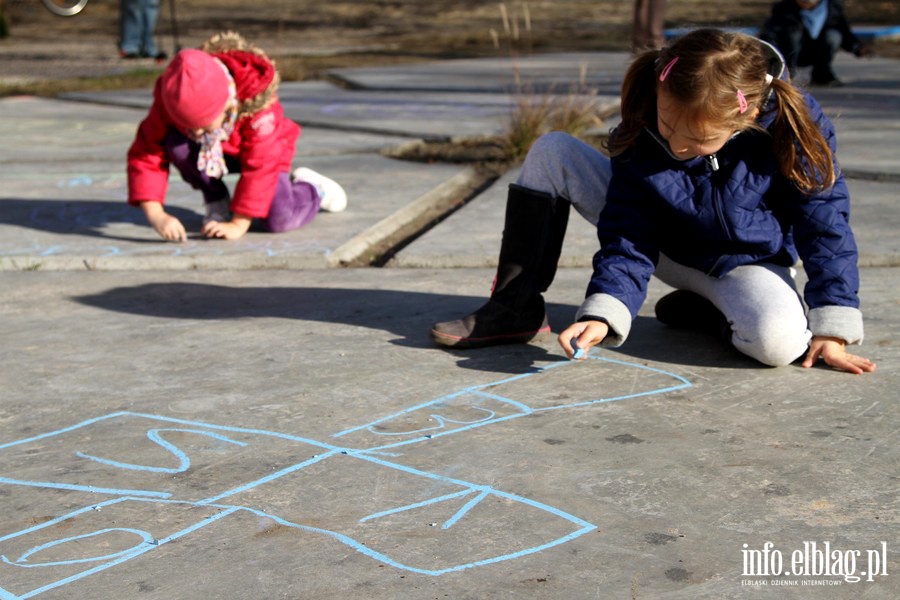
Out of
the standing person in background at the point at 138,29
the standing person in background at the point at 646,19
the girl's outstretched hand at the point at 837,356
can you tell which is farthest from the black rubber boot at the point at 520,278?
the standing person in background at the point at 138,29

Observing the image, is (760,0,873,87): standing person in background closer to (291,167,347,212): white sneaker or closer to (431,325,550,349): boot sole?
(291,167,347,212): white sneaker

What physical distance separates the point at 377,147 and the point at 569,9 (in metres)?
11.8

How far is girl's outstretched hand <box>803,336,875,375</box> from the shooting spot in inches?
108

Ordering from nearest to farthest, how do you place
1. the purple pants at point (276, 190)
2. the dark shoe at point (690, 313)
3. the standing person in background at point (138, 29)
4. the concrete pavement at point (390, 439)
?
the concrete pavement at point (390, 439)
the dark shoe at point (690, 313)
the purple pants at point (276, 190)
the standing person in background at point (138, 29)

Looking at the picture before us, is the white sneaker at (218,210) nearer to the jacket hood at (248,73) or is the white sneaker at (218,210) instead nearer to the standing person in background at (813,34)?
the jacket hood at (248,73)

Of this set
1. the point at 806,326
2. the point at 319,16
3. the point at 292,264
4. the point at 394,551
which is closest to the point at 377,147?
the point at 292,264

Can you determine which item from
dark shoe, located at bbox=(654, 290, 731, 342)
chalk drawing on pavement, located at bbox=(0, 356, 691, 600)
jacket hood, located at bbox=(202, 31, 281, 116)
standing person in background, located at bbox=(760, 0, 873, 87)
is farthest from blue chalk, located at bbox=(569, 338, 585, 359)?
standing person in background, located at bbox=(760, 0, 873, 87)

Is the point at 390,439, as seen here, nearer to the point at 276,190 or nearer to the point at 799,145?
the point at 799,145

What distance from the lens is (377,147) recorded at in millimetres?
5762

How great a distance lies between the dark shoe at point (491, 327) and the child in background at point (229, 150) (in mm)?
1281

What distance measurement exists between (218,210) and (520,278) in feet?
5.35

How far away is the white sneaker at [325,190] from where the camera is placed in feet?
14.3

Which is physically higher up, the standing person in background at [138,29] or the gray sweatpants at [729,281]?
the gray sweatpants at [729,281]

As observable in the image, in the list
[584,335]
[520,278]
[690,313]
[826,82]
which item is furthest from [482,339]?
[826,82]
